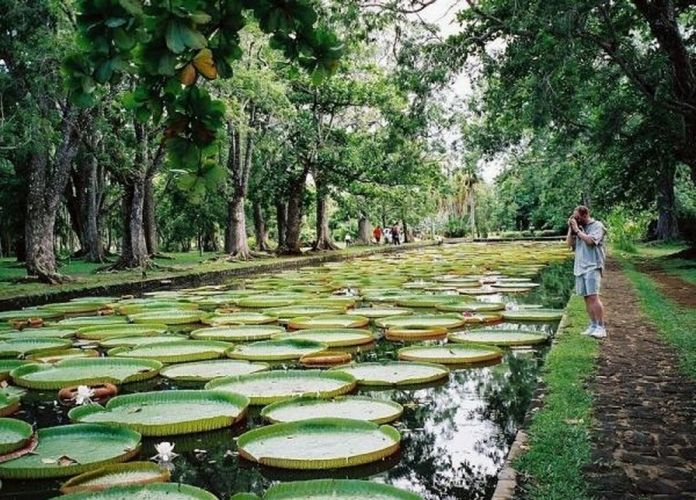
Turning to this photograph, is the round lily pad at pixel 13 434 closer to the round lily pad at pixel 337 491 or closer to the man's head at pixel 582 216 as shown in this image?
the round lily pad at pixel 337 491

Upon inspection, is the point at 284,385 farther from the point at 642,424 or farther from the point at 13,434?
the point at 642,424

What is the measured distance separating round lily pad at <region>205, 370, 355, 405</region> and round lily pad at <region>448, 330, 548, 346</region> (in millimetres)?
2522

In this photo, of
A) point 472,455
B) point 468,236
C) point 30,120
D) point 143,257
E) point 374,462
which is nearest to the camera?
point 374,462

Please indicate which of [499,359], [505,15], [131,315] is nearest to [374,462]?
[499,359]

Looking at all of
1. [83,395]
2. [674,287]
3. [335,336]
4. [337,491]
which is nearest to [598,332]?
[335,336]

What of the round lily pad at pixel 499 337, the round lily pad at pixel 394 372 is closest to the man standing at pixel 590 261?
the round lily pad at pixel 499 337

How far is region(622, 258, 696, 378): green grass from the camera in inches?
247

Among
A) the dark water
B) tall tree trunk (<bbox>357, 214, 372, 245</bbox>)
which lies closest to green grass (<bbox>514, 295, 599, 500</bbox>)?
the dark water

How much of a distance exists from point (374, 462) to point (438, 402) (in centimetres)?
170

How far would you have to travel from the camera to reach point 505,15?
48.3 feet

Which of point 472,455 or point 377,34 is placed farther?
point 377,34

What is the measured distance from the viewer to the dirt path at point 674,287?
413 inches

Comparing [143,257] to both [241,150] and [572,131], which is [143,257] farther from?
[572,131]

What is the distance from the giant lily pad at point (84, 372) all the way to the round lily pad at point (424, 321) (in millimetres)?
3639
